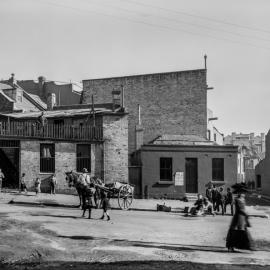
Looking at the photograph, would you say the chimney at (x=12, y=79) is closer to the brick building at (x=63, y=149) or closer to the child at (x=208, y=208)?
the brick building at (x=63, y=149)

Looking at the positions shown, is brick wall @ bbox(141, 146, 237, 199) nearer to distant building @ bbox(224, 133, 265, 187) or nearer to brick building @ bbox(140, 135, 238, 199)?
brick building @ bbox(140, 135, 238, 199)

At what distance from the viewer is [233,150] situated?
32.1 metres

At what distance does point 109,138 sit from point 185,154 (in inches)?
→ 223

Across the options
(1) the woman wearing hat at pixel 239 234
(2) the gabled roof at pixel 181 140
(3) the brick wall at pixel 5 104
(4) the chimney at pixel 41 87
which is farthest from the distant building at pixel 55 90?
(1) the woman wearing hat at pixel 239 234

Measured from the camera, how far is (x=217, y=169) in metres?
32.2

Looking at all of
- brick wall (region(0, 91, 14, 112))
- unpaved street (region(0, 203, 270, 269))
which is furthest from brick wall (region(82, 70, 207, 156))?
unpaved street (region(0, 203, 270, 269))

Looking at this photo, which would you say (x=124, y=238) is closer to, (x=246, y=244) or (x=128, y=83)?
(x=246, y=244)

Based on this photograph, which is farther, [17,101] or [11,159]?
[17,101]

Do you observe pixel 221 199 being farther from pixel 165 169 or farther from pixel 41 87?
pixel 41 87

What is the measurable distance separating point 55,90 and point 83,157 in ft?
98.1

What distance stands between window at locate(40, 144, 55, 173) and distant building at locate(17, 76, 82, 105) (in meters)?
27.6

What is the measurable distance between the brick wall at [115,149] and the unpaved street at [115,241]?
12.2 meters

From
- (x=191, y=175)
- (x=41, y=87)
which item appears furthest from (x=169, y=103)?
(x=41, y=87)

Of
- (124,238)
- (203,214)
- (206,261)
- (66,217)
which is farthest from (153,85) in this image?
(206,261)
